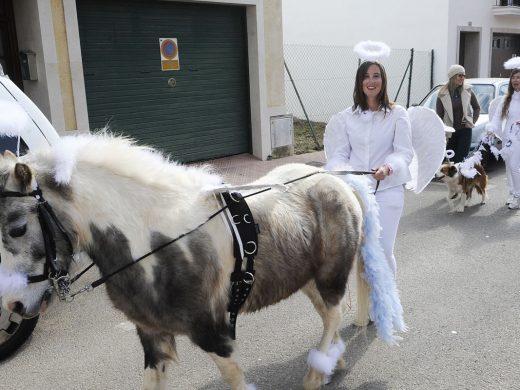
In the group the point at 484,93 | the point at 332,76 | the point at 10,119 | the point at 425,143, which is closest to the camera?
the point at 10,119

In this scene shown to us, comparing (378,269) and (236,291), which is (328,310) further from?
(236,291)

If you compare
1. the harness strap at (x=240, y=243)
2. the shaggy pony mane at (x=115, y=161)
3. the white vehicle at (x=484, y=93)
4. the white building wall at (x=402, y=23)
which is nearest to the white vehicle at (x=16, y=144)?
the shaggy pony mane at (x=115, y=161)

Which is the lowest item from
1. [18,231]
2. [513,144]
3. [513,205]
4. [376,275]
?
[513,205]

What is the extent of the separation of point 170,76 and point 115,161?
8.43 m

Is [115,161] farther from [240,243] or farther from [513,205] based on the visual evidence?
[513,205]

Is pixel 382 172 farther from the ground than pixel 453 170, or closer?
farther from the ground

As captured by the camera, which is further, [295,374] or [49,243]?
[295,374]

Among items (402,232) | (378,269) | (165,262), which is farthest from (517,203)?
(165,262)

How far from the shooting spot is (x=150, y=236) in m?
2.49

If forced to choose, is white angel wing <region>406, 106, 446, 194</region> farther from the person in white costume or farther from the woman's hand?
the person in white costume

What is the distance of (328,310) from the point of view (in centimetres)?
337

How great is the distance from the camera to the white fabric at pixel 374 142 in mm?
3877

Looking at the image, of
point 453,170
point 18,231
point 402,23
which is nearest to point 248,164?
point 453,170

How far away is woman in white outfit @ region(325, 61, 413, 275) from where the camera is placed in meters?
3.86
